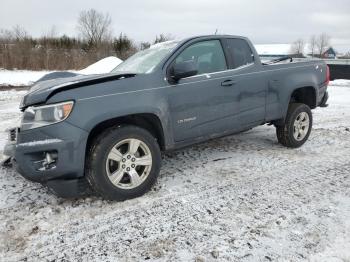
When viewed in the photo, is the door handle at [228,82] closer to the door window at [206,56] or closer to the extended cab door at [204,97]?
the extended cab door at [204,97]

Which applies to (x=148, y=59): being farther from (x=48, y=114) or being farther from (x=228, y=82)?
(x=48, y=114)

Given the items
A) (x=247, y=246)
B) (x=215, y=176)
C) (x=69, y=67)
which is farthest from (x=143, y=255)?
(x=69, y=67)

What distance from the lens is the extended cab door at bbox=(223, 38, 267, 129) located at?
4672 mm

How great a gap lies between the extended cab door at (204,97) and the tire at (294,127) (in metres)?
1.19

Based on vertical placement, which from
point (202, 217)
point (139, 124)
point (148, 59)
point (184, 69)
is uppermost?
point (148, 59)

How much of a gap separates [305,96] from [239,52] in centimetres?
174

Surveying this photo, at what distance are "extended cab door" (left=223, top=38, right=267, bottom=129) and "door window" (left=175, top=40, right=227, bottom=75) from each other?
0.14 m

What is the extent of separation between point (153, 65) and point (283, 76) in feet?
7.07

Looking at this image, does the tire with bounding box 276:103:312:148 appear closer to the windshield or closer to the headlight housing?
the windshield

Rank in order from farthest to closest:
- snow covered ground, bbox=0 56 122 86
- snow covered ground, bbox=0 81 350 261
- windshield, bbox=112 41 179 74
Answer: snow covered ground, bbox=0 56 122 86, windshield, bbox=112 41 179 74, snow covered ground, bbox=0 81 350 261

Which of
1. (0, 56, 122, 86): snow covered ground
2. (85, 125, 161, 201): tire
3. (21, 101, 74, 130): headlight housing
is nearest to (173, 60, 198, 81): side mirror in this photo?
(85, 125, 161, 201): tire

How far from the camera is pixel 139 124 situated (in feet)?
13.1

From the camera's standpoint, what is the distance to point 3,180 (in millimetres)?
4254

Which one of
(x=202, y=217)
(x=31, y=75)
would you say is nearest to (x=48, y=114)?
(x=202, y=217)
